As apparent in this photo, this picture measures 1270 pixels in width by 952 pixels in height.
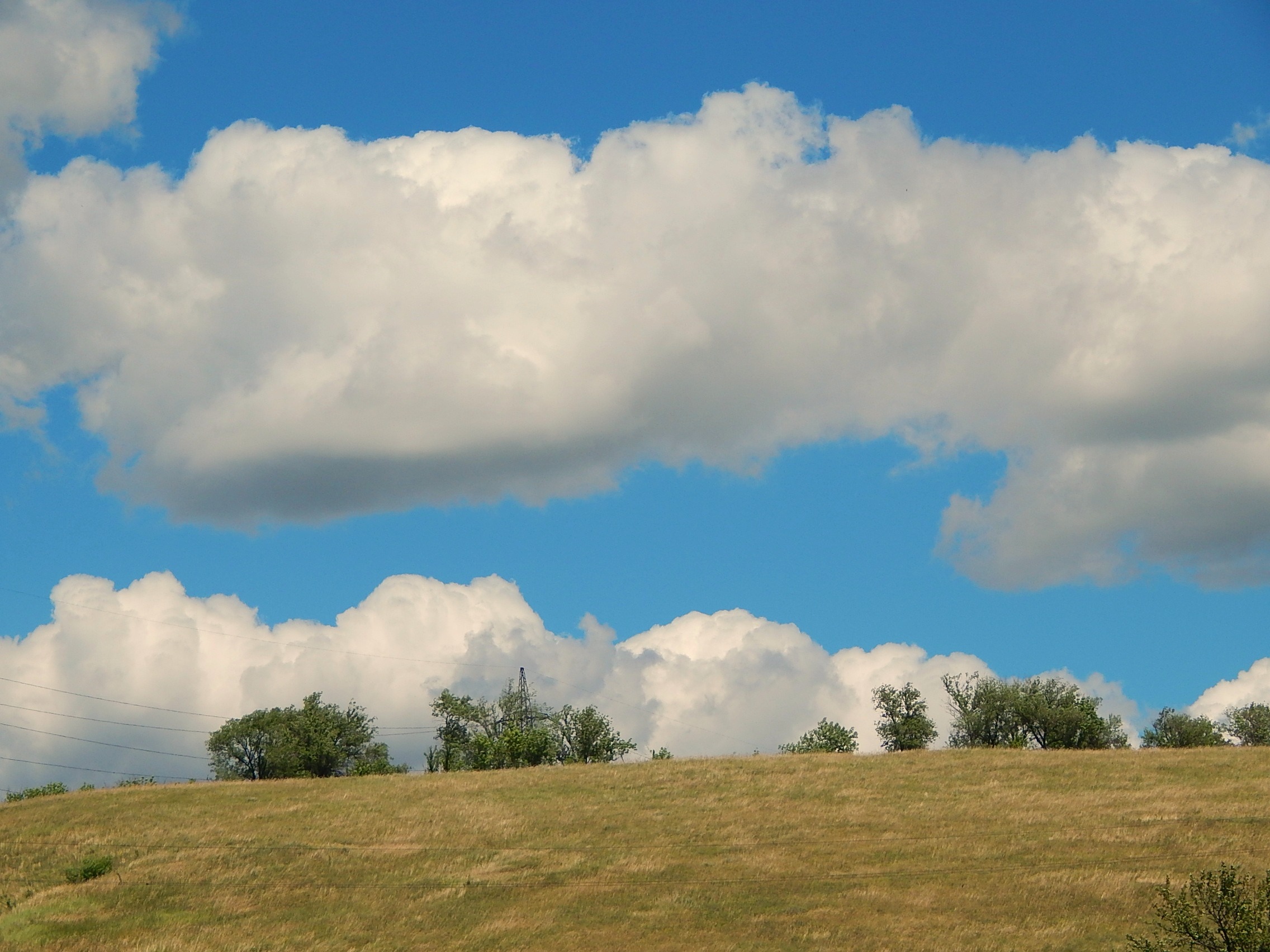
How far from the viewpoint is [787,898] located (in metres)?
49.5

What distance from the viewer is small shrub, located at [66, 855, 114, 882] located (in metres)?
57.8

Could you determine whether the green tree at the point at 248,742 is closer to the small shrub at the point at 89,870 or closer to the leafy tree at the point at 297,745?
the leafy tree at the point at 297,745

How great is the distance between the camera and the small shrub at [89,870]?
5778 centimetres

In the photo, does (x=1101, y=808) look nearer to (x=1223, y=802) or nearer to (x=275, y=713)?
(x=1223, y=802)

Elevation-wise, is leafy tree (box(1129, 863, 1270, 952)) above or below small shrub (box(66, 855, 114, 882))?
A: below

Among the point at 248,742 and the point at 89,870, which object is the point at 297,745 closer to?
the point at 248,742

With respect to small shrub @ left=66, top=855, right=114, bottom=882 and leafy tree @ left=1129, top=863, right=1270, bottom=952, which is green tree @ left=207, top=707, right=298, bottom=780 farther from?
leafy tree @ left=1129, top=863, right=1270, bottom=952

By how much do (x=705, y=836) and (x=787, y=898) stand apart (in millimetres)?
12645

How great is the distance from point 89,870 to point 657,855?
29221 mm

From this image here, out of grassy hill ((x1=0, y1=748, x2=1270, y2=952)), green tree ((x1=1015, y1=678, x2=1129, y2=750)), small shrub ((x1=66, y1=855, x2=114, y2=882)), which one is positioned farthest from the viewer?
green tree ((x1=1015, y1=678, x2=1129, y2=750))

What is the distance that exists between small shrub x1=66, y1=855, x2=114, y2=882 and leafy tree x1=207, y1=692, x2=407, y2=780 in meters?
62.6

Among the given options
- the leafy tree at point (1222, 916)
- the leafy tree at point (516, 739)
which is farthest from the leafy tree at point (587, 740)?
the leafy tree at point (1222, 916)

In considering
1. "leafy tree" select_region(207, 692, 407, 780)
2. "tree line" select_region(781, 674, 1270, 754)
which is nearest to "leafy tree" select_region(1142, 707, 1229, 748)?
"tree line" select_region(781, 674, 1270, 754)

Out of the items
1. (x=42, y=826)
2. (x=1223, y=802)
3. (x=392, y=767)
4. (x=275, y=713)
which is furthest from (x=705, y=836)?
(x=275, y=713)
